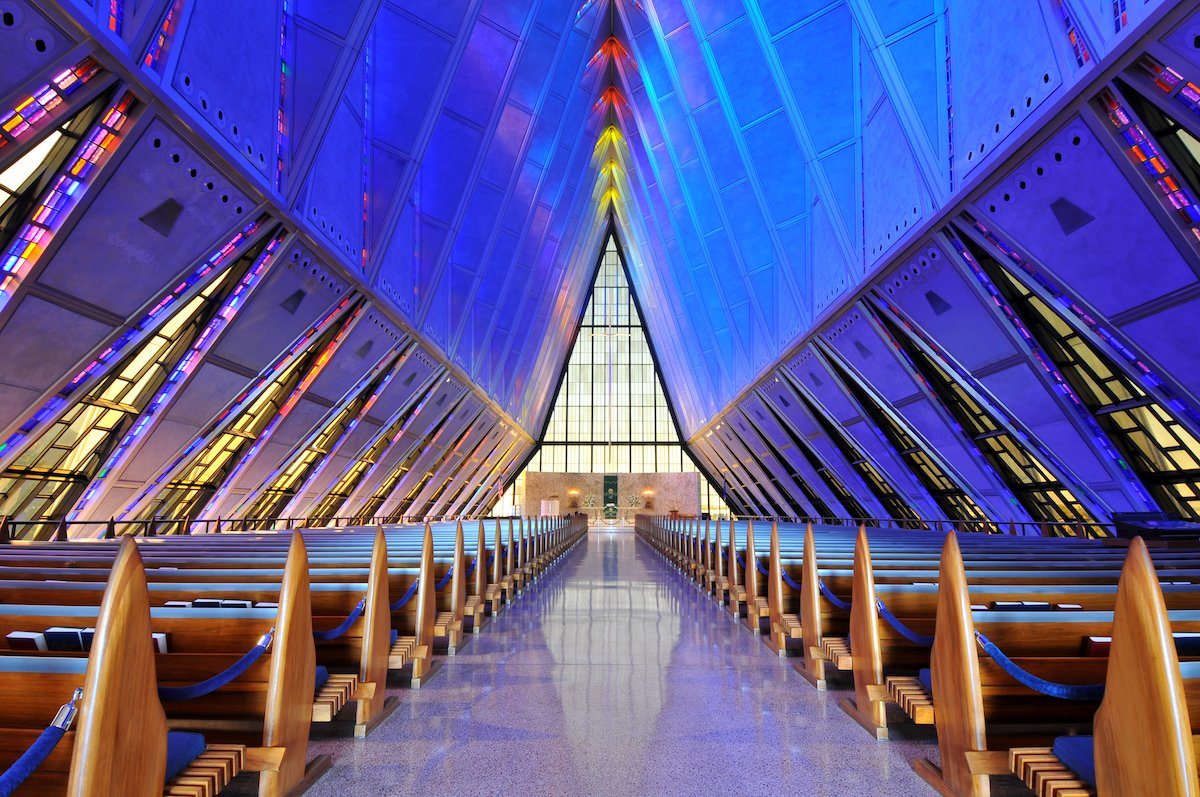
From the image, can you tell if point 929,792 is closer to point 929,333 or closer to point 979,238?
point 979,238

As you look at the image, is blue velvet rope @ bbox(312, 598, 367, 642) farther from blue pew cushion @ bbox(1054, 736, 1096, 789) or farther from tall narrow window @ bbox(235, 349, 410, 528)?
tall narrow window @ bbox(235, 349, 410, 528)

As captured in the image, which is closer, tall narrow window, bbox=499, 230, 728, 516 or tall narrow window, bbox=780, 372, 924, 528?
tall narrow window, bbox=780, 372, 924, 528

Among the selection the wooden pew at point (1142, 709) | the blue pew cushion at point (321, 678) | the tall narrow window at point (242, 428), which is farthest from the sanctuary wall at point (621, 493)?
the wooden pew at point (1142, 709)

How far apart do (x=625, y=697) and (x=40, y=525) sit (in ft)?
28.4

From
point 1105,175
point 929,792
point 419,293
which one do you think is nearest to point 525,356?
point 419,293

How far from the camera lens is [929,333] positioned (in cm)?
937

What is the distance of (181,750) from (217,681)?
22 centimetres

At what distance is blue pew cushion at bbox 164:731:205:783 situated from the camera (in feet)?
6.88

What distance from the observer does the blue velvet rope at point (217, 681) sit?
222 cm

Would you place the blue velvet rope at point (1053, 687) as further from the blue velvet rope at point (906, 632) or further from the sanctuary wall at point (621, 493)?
the sanctuary wall at point (621, 493)

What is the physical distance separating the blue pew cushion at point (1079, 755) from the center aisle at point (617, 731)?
0.71 metres

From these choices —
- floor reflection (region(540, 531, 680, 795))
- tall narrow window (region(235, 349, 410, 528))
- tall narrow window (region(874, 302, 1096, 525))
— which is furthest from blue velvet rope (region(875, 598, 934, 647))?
tall narrow window (region(235, 349, 410, 528))

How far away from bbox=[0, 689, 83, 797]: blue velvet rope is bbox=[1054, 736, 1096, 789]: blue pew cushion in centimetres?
277

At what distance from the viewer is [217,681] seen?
90.6 inches
